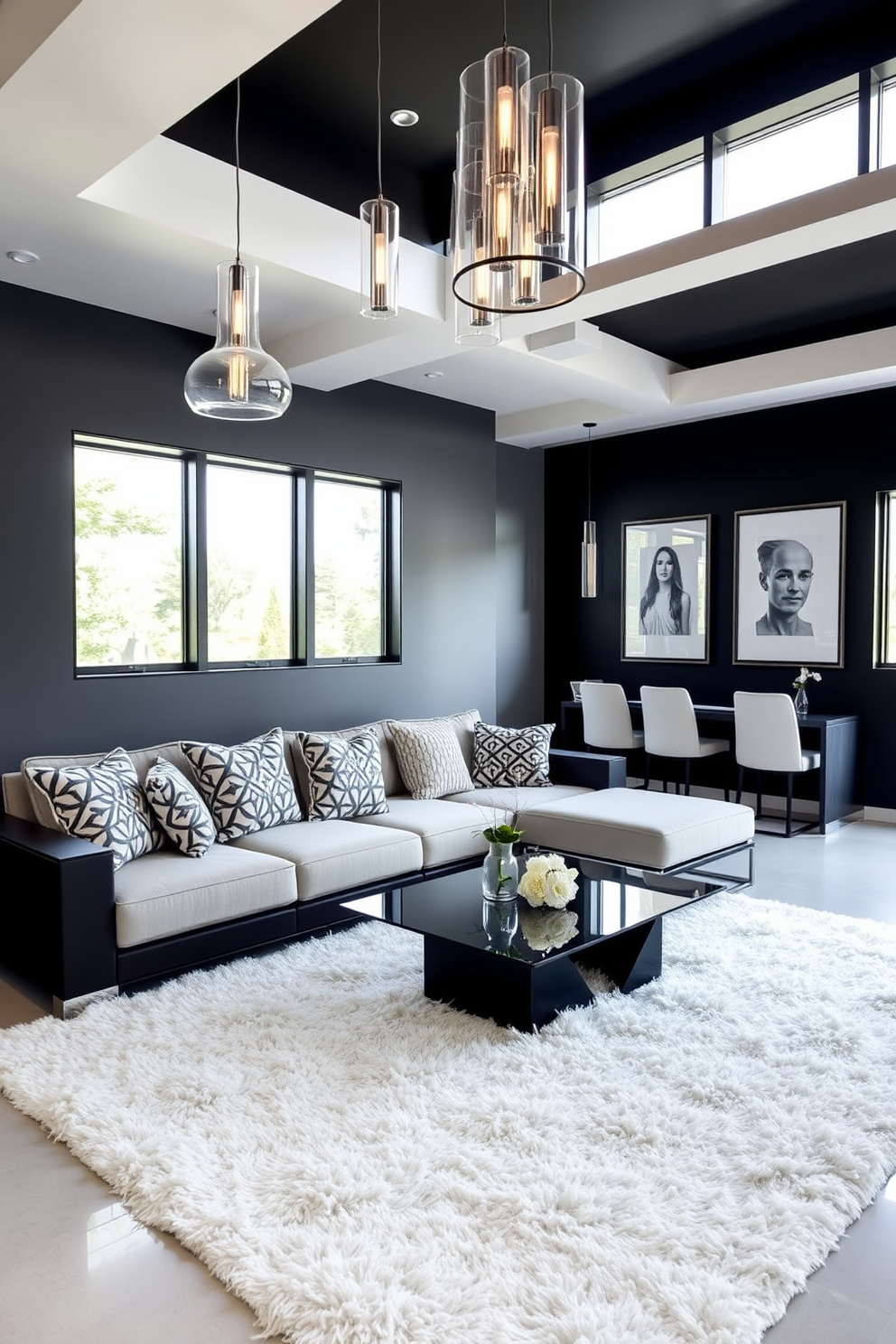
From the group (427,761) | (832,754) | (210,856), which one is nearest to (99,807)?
(210,856)

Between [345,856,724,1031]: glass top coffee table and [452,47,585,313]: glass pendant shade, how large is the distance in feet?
6.51

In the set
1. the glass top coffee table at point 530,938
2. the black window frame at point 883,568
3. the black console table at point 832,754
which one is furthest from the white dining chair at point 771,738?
the glass top coffee table at point 530,938

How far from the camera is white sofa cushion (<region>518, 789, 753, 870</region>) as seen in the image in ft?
14.2

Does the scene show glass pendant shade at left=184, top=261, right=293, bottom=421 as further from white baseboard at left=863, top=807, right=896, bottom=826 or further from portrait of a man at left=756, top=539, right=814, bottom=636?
white baseboard at left=863, top=807, right=896, bottom=826

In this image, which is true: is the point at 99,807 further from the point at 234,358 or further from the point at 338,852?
the point at 234,358

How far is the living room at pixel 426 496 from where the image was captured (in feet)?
7.22

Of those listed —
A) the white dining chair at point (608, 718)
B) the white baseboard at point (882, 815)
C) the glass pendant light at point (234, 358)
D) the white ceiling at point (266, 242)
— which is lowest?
the white baseboard at point (882, 815)

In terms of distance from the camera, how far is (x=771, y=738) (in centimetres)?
606

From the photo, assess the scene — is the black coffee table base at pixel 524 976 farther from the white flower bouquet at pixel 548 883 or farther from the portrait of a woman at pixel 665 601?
the portrait of a woman at pixel 665 601

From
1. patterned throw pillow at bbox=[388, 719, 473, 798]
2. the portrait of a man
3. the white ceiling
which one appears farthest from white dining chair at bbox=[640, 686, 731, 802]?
the white ceiling

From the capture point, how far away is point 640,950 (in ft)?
11.1

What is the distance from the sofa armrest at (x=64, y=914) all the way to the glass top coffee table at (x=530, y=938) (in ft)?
2.89

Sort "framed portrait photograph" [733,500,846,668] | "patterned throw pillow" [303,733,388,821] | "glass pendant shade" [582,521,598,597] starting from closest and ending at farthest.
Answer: "patterned throw pillow" [303,733,388,821] → "framed portrait photograph" [733,500,846,668] → "glass pendant shade" [582,521,598,597]

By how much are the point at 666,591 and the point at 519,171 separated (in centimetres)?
591
